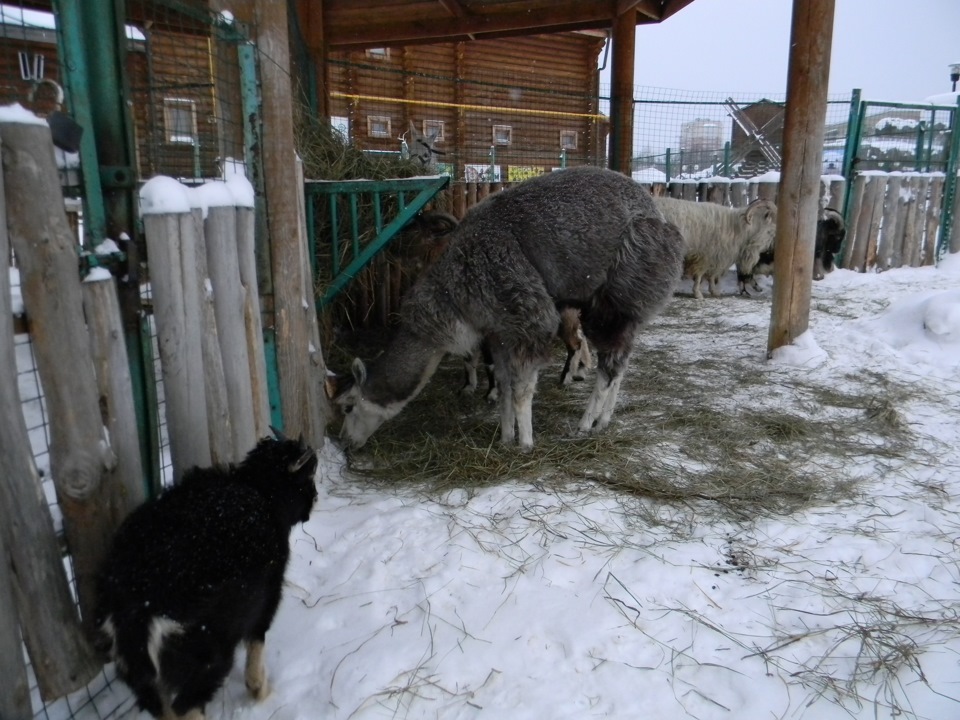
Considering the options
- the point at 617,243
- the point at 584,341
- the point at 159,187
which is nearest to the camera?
the point at 159,187

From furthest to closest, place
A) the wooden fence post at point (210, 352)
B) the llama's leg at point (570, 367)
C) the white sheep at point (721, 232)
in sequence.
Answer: the white sheep at point (721, 232), the llama's leg at point (570, 367), the wooden fence post at point (210, 352)

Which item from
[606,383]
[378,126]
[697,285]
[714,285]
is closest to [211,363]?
[606,383]

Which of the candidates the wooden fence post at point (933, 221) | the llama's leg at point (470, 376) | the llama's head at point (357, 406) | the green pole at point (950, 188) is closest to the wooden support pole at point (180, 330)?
the llama's head at point (357, 406)

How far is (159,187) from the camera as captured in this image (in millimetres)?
2330

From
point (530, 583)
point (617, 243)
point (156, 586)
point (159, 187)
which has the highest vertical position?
point (159, 187)

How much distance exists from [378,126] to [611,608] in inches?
639

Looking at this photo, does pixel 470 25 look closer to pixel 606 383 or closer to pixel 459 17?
pixel 459 17

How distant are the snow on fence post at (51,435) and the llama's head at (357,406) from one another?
7.90ft

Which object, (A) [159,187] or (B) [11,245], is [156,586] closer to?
(B) [11,245]

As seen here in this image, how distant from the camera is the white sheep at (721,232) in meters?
9.87

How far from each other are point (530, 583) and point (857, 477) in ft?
7.37

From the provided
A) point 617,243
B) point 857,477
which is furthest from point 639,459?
point 617,243

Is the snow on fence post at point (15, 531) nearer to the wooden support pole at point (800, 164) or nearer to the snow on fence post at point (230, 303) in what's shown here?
the snow on fence post at point (230, 303)

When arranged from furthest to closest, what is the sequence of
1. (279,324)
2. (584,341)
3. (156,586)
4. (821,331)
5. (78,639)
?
(821,331)
(584,341)
(279,324)
(78,639)
(156,586)
